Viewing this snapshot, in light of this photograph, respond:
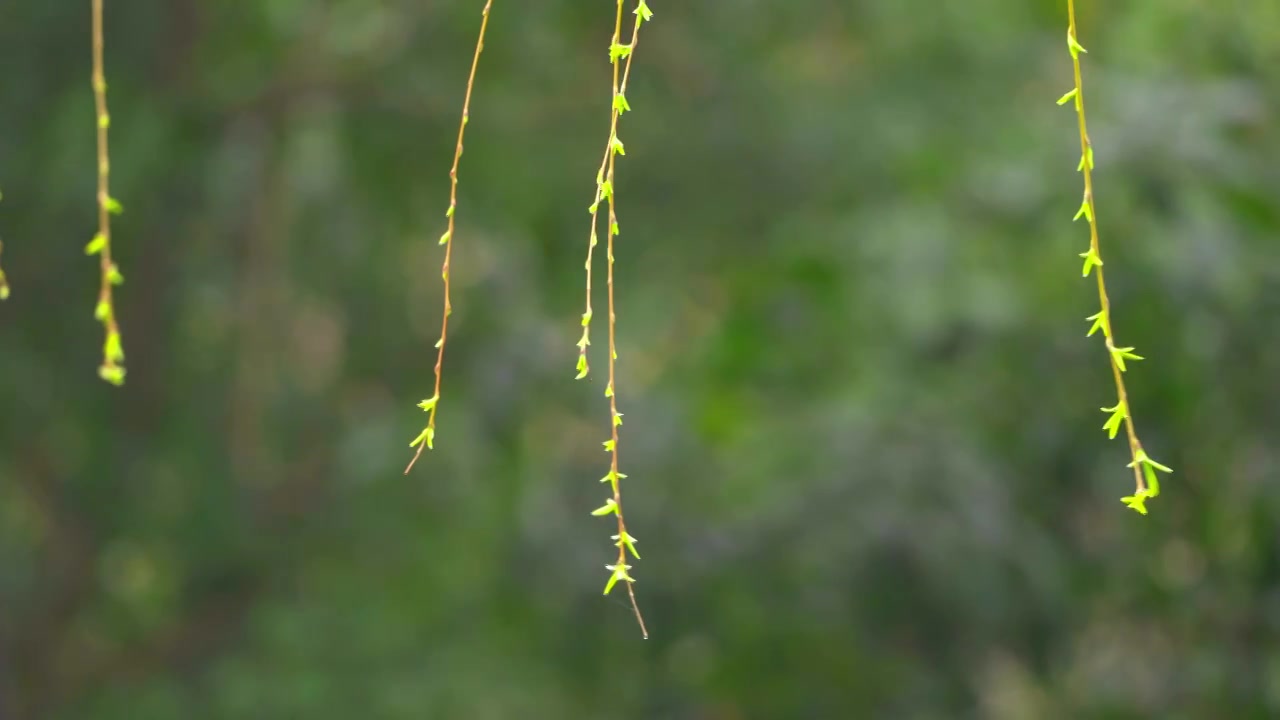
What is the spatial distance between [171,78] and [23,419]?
948mm

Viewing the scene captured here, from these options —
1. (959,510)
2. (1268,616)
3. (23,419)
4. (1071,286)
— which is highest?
(23,419)

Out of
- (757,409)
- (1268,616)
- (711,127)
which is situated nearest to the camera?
(1268,616)

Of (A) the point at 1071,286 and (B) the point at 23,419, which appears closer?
(A) the point at 1071,286

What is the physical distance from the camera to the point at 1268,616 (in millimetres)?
2492

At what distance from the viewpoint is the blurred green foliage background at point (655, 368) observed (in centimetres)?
261

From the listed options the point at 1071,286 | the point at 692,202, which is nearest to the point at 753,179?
the point at 692,202

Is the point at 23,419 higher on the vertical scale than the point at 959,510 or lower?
higher

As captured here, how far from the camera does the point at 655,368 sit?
13.7ft

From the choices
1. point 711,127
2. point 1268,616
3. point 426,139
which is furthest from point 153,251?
point 1268,616

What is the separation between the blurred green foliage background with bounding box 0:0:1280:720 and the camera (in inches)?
103

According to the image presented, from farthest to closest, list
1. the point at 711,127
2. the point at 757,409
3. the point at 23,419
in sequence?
the point at 711,127, the point at 23,419, the point at 757,409

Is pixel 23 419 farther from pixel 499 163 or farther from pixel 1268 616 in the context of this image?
pixel 1268 616

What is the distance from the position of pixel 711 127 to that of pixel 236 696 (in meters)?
2.01

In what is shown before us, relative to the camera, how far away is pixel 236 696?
13.9 feet
